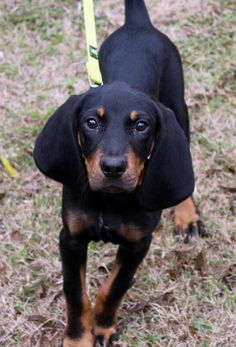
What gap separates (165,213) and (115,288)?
1229 mm

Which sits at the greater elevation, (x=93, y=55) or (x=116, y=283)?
(x=93, y=55)

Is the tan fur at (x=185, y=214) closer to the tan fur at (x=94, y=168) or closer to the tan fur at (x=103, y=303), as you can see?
the tan fur at (x=103, y=303)

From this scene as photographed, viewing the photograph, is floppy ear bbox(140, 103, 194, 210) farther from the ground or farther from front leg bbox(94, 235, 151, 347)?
the ground

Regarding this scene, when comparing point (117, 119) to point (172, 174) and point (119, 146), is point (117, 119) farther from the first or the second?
point (172, 174)

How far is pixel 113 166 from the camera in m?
3.14

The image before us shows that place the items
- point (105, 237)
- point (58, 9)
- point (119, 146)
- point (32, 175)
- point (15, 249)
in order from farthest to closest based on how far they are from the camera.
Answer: point (58, 9) → point (32, 175) → point (15, 249) → point (105, 237) → point (119, 146)

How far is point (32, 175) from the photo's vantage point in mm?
5391

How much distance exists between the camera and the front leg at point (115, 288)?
386 centimetres

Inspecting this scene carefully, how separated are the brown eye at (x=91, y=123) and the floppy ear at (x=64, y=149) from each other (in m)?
0.10

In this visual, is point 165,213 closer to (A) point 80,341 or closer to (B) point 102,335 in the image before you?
(B) point 102,335

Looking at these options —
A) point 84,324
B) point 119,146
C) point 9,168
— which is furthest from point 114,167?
point 9,168

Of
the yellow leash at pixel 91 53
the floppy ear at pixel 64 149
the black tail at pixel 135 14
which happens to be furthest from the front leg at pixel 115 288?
the black tail at pixel 135 14

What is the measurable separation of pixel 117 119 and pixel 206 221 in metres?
1.93

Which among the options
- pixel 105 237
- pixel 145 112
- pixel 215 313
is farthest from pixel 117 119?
pixel 215 313
